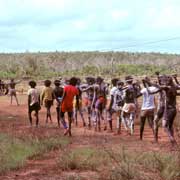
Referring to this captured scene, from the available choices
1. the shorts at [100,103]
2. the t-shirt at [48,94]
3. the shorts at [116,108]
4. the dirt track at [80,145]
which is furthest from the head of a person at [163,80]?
the t-shirt at [48,94]

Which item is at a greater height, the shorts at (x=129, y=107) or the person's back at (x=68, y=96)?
the person's back at (x=68, y=96)

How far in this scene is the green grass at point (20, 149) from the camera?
1199 cm

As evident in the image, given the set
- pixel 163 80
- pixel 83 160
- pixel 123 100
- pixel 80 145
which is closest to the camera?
pixel 83 160

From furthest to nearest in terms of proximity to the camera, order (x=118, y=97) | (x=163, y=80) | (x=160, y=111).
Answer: (x=118, y=97) < (x=160, y=111) < (x=163, y=80)

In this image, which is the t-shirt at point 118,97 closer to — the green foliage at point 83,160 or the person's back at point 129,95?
the person's back at point 129,95

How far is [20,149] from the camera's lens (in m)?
13.6

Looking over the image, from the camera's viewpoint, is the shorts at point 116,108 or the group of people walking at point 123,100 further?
the shorts at point 116,108

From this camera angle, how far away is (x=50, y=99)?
69.3 feet

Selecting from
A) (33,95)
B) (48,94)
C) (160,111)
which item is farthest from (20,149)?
(48,94)

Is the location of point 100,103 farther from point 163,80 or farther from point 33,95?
point 163,80

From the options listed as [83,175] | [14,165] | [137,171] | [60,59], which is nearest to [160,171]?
[137,171]

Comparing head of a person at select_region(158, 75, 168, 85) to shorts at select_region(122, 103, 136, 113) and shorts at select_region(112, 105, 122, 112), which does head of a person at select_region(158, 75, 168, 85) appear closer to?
shorts at select_region(122, 103, 136, 113)

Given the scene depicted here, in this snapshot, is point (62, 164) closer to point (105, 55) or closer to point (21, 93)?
point (21, 93)

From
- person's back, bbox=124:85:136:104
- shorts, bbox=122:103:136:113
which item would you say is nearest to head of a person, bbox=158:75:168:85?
person's back, bbox=124:85:136:104
